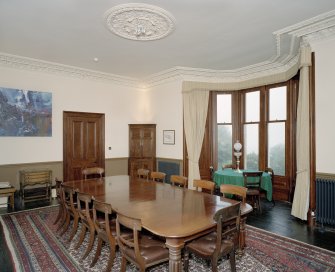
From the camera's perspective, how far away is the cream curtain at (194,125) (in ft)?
19.9

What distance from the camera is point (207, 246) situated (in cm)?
238

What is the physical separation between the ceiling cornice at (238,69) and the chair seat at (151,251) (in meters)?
3.90

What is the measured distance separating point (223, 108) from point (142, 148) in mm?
2608

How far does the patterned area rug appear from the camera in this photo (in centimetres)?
271

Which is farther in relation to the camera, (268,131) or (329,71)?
(268,131)

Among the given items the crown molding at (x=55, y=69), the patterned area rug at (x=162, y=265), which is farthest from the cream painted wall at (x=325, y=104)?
the crown molding at (x=55, y=69)

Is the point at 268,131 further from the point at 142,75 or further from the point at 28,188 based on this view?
the point at 28,188

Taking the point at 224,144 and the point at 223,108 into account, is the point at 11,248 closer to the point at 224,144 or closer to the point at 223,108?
the point at 224,144

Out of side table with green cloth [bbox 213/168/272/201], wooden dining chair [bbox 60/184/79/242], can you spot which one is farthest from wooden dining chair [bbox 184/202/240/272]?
side table with green cloth [bbox 213/168/272/201]

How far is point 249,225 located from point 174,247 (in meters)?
2.50

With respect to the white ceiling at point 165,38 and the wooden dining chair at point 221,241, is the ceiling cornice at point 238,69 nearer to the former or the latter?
the white ceiling at point 165,38

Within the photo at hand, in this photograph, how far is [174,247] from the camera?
79.1 inches

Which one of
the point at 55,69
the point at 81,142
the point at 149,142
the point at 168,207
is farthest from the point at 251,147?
the point at 55,69

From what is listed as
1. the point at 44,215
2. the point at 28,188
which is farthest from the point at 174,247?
the point at 28,188
